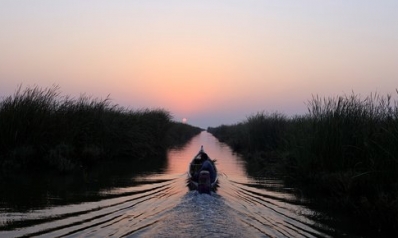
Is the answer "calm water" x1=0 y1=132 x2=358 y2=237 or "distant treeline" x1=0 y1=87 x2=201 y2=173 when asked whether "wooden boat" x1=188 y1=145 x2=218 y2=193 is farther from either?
"distant treeline" x1=0 y1=87 x2=201 y2=173

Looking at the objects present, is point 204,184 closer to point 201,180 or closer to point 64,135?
point 201,180

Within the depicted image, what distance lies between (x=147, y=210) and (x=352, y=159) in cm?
697

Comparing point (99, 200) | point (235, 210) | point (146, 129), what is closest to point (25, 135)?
point (99, 200)

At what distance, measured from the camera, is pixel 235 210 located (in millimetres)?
9664

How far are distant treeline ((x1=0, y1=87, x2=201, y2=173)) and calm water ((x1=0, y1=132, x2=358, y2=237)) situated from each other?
Result: 2068 millimetres

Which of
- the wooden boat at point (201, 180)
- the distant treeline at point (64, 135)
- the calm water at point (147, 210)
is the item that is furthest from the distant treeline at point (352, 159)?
the distant treeline at point (64, 135)

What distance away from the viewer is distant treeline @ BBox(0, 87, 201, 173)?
51.8ft

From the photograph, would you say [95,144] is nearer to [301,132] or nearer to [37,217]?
[301,132]

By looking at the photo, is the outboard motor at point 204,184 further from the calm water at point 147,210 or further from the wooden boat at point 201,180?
the calm water at point 147,210

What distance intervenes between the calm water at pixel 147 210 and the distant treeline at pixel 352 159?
104 centimetres

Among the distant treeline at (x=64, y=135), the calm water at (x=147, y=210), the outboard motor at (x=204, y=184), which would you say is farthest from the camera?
the distant treeline at (x=64, y=135)

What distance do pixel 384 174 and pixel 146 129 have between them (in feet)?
68.6

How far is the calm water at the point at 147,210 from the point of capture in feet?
24.9

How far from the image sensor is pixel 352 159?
41.3 ft
